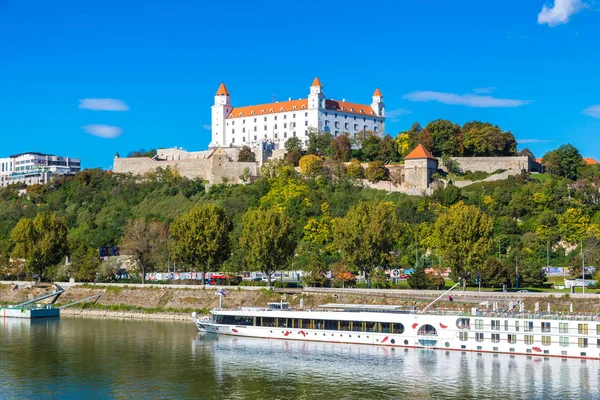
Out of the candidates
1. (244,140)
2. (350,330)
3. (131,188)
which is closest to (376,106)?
(244,140)

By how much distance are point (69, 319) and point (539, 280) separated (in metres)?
36.3

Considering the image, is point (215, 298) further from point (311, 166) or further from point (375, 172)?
point (311, 166)

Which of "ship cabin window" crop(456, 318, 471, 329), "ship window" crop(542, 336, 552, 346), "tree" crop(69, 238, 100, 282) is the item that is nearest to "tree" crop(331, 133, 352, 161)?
"tree" crop(69, 238, 100, 282)

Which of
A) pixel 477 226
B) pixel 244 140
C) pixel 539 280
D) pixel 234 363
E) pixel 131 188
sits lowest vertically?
pixel 234 363

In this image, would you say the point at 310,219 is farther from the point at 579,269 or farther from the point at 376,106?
the point at 376,106

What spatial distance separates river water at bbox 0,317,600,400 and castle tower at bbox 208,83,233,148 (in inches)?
3101

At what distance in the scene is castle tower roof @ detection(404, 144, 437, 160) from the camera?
90.4 metres

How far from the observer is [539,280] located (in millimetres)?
54875

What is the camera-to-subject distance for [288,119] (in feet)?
390

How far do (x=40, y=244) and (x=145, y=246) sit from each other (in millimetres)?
11981

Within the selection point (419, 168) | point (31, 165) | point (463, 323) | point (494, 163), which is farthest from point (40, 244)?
point (31, 165)

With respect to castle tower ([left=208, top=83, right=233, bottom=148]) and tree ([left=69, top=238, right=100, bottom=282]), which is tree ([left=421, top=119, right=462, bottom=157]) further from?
tree ([left=69, top=238, right=100, bottom=282])

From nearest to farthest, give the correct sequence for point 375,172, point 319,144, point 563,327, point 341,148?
1. point 563,327
2. point 375,172
3. point 341,148
4. point 319,144

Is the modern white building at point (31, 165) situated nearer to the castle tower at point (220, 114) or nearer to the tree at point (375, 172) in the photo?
the castle tower at point (220, 114)
